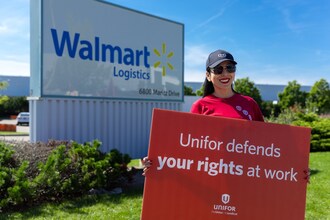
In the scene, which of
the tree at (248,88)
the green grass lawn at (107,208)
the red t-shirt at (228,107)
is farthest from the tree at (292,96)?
the red t-shirt at (228,107)

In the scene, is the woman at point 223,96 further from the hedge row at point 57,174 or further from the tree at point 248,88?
the tree at point 248,88

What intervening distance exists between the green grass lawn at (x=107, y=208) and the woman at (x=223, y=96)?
256 cm

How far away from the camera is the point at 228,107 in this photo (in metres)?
2.82

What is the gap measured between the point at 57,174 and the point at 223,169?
3441 millimetres

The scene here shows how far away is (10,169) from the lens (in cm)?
524

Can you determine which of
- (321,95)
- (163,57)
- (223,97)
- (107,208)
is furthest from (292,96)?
(223,97)

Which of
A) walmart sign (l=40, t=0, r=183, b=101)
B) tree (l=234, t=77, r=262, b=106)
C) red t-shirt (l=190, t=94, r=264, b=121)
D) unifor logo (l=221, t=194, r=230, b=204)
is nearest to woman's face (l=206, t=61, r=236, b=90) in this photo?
red t-shirt (l=190, t=94, r=264, b=121)

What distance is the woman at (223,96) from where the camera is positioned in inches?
109

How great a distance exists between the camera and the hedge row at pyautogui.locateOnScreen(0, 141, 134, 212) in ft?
16.5

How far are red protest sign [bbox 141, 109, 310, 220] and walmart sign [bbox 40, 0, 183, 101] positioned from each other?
4.51 metres

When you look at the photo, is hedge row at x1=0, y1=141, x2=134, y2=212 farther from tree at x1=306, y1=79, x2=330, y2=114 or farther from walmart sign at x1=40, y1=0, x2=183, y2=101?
tree at x1=306, y1=79, x2=330, y2=114

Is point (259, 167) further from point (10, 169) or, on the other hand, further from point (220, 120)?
point (10, 169)

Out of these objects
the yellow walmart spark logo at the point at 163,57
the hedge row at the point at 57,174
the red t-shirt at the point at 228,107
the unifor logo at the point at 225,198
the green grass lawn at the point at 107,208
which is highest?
the yellow walmart spark logo at the point at 163,57

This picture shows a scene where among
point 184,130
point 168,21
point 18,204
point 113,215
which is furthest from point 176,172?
point 168,21
